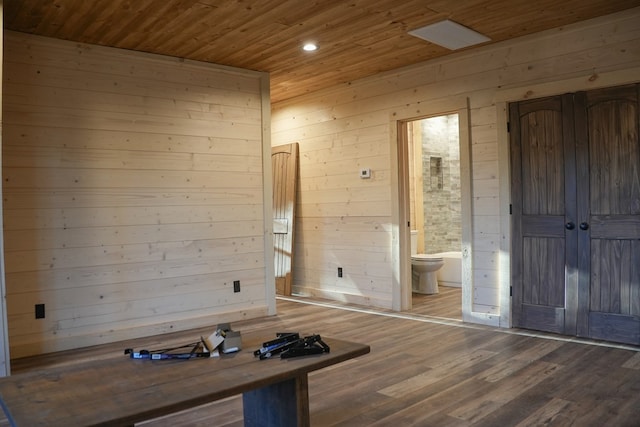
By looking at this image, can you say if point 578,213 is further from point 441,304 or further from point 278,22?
point 278,22

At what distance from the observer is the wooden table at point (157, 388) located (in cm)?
153

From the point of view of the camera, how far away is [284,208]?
6574 millimetres

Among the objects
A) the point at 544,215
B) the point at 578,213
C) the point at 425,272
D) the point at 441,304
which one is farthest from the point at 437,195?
the point at 578,213

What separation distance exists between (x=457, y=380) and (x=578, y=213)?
182 centimetres

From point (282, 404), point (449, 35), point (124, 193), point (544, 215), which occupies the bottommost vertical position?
point (282, 404)

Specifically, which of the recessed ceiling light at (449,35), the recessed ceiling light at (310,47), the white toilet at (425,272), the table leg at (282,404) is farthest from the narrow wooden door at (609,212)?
the table leg at (282,404)

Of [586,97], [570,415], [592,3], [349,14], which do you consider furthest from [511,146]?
[570,415]

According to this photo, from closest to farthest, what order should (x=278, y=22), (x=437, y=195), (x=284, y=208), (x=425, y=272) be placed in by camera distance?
(x=278, y=22), (x=425, y=272), (x=284, y=208), (x=437, y=195)

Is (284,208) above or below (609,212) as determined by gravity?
above

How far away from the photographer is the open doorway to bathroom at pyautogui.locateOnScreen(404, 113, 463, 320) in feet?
23.0

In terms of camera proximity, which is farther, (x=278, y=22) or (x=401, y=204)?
(x=401, y=204)

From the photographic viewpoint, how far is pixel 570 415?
2568 millimetres

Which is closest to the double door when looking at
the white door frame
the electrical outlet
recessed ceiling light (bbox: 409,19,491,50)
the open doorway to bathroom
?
recessed ceiling light (bbox: 409,19,491,50)

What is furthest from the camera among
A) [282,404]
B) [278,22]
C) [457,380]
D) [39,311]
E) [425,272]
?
[425,272]
